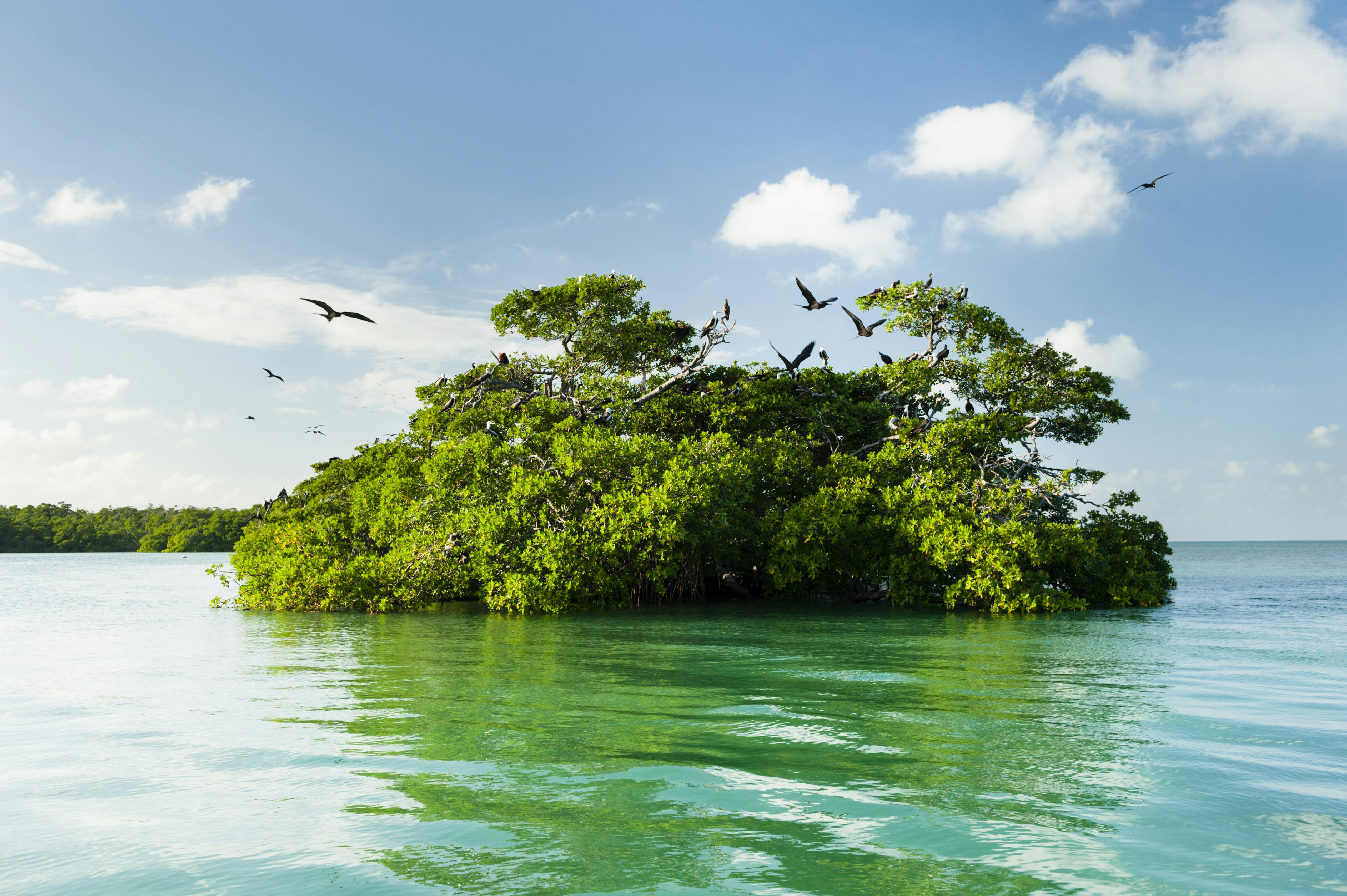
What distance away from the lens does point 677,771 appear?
220 inches

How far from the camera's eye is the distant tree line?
82062 mm

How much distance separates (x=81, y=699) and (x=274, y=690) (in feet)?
6.49

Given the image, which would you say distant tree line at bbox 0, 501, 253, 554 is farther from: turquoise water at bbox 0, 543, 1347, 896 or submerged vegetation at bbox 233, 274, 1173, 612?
turquoise water at bbox 0, 543, 1347, 896

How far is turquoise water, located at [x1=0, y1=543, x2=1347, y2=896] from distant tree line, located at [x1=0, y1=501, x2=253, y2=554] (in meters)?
77.2

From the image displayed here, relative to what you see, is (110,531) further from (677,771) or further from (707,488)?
(677,771)

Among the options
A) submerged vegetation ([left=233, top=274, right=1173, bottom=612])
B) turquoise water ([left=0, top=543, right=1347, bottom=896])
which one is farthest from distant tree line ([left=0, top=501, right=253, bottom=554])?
turquoise water ([left=0, top=543, right=1347, bottom=896])

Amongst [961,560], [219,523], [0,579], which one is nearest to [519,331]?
[961,560]

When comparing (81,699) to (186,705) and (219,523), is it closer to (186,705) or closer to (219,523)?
(186,705)

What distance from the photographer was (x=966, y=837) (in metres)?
4.34

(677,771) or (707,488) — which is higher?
(707,488)

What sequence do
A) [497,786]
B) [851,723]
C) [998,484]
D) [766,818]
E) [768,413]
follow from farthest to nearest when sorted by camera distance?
1. [768,413]
2. [998,484]
3. [851,723]
4. [497,786]
5. [766,818]

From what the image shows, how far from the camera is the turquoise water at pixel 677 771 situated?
4.04 meters

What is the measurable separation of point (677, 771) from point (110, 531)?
3895 inches

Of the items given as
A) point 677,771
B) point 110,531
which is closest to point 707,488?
point 677,771
